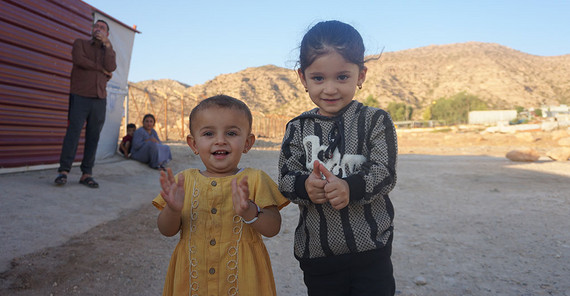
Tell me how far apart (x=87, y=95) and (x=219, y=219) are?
360 centimetres

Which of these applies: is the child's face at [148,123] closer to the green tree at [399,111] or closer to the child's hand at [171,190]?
the child's hand at [171,190]

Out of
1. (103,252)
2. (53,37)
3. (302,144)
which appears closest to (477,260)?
(302,144)

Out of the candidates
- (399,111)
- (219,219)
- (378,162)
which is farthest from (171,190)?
(399,111)

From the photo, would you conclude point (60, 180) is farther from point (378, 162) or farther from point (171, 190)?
point (378, 162)

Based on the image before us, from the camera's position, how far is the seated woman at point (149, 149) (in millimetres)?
7488

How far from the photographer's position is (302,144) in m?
1.63

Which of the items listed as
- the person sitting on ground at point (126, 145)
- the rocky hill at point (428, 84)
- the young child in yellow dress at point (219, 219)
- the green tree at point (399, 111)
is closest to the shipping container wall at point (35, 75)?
the person sitting on ground at point (126, 145)

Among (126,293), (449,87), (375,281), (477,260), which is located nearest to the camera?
(375,281)

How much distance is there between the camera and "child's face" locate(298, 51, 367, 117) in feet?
5.00

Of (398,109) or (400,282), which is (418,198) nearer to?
(400,282)

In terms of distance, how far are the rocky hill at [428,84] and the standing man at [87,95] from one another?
62238mm

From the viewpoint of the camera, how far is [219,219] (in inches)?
61.3

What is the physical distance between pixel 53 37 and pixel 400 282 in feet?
19.8

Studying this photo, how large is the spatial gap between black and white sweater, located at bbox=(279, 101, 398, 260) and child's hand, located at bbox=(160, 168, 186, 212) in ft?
1.30
